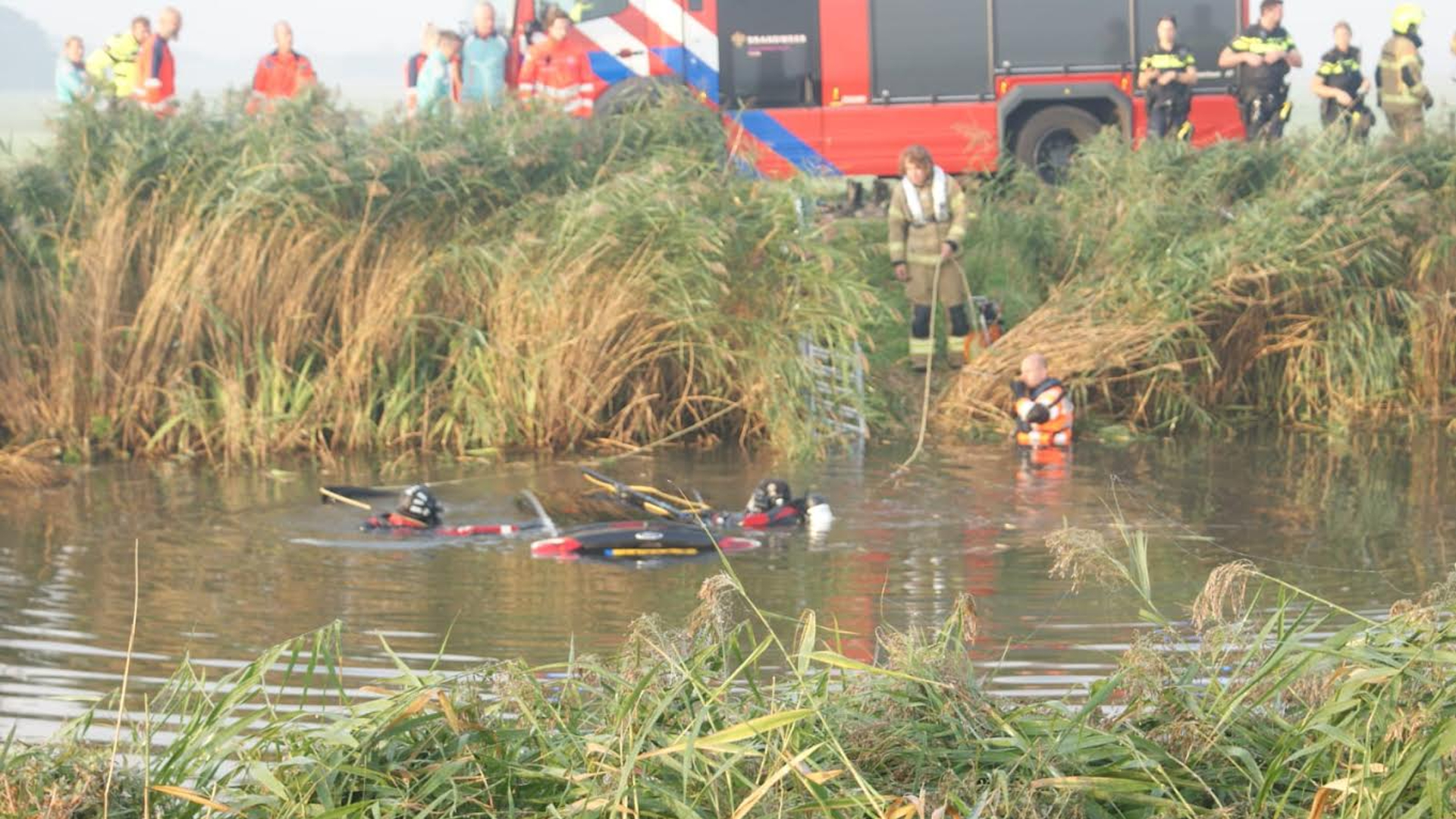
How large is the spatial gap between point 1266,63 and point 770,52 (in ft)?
18.4

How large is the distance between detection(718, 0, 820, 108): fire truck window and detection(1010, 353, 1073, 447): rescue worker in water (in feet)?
32.4

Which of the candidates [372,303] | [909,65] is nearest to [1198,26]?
[909,65]

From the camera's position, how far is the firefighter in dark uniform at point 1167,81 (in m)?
22.2

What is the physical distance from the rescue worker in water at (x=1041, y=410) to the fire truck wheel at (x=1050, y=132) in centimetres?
913

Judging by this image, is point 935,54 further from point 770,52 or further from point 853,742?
point 853,742

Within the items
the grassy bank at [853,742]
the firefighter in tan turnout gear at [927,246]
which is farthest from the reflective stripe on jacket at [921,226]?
the grassy bank at [853,742]

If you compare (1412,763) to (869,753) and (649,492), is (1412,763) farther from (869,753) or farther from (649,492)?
(649,492)

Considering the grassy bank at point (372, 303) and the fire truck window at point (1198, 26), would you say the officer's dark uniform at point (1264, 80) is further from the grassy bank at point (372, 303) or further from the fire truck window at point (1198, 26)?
the grassy bank at point (372, 303)

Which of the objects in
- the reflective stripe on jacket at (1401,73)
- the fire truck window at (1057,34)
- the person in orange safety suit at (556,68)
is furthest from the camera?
the fire truck window at (1057,34)

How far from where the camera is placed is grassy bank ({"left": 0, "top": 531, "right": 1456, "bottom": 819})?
15.6 feet

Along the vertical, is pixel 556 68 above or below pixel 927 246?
above

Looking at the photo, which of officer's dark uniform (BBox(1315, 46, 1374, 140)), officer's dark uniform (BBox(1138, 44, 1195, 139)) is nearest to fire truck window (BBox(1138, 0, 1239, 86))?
officer's dark uniform (BBox(1138, 44, 1195, 139))

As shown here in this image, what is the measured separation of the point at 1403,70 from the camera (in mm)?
21688

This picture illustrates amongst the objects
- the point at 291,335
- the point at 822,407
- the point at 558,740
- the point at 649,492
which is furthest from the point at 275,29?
the point at 558,740
